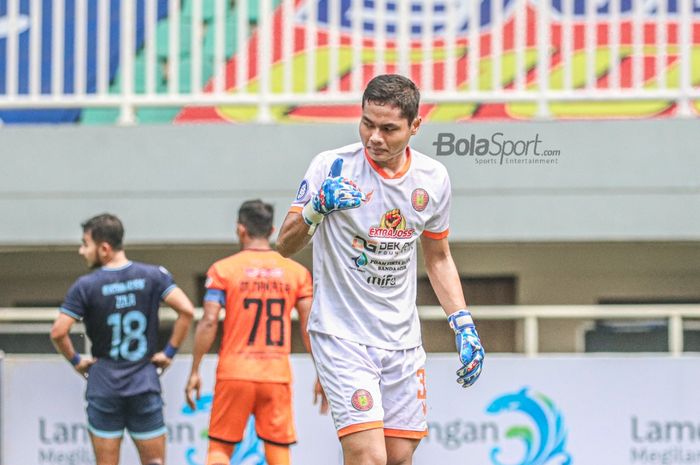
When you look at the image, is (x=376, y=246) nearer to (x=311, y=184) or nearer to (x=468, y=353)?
(x=311, y=184)

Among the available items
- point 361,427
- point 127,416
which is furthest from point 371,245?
point 127,416

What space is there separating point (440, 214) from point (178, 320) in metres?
2.89

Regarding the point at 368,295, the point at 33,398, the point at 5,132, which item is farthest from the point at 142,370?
the point at 368,295

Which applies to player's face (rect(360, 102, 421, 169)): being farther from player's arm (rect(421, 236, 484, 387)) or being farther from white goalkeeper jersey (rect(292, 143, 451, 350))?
player's arm (rect(421, 236, 484, 387))

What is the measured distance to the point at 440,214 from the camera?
17.3 feet

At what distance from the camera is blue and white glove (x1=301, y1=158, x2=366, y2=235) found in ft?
15.5

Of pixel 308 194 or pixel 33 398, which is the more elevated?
pixel 308 194

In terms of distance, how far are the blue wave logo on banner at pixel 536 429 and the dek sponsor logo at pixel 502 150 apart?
57.3 inches

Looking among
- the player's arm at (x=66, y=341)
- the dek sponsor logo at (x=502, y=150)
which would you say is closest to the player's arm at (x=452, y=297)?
the player's arm at (x=66, y=341)

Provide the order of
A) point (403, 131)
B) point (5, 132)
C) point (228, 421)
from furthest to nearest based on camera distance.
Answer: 1. point (5, 132)
2. point (228, 421)
3. point (403, 131)

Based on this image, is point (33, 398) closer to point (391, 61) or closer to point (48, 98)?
point (48, 98)

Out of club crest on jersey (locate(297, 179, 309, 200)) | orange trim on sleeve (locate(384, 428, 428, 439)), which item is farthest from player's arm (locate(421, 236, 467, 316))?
club crest on jersey (locate(297, 179, 309, 200))

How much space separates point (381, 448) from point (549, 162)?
3984mm

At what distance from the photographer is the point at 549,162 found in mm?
8641
